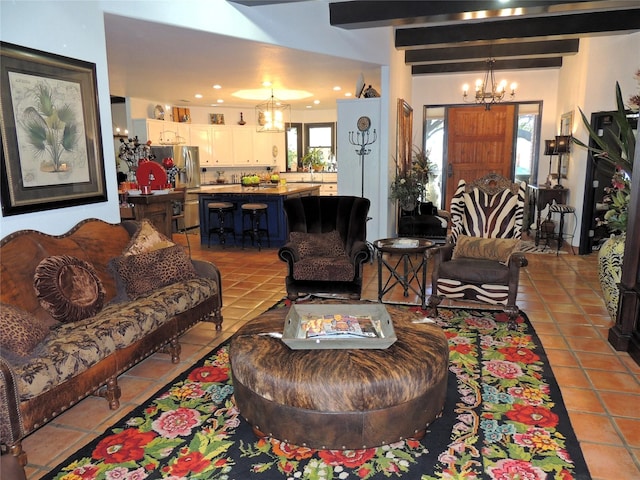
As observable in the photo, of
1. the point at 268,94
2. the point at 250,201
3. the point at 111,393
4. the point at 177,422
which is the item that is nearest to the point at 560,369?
the point at 177,422

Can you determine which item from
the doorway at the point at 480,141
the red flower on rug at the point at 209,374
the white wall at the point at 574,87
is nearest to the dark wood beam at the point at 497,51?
the white wall at the point at 574,87

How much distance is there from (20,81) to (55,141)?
427 millimetres

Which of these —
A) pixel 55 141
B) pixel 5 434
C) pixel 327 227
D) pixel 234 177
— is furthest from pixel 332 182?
pixel 5 434

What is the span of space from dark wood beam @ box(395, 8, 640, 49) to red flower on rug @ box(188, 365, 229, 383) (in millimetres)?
5109

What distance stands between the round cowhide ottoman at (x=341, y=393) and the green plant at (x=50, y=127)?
1.99 m

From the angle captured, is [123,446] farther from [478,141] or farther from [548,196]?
[478,141]

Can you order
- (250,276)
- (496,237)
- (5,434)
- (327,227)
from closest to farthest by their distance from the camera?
(5,434) < (496,237) < (327,227) < (250,276)

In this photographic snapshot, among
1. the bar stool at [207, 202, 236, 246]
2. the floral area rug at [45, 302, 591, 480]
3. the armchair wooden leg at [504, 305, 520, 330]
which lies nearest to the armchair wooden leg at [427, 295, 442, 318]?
the armchair wooden leg at [504, 305, 520, 330]

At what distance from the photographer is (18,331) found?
2.31 metres

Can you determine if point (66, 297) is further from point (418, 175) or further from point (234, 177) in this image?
point (234, 177)

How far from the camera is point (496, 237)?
14.8ft

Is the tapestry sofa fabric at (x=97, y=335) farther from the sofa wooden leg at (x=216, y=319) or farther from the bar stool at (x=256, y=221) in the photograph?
the bar stool at (x=256, y=221)

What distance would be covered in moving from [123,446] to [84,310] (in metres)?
0.92

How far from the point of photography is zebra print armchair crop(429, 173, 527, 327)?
3941mm
